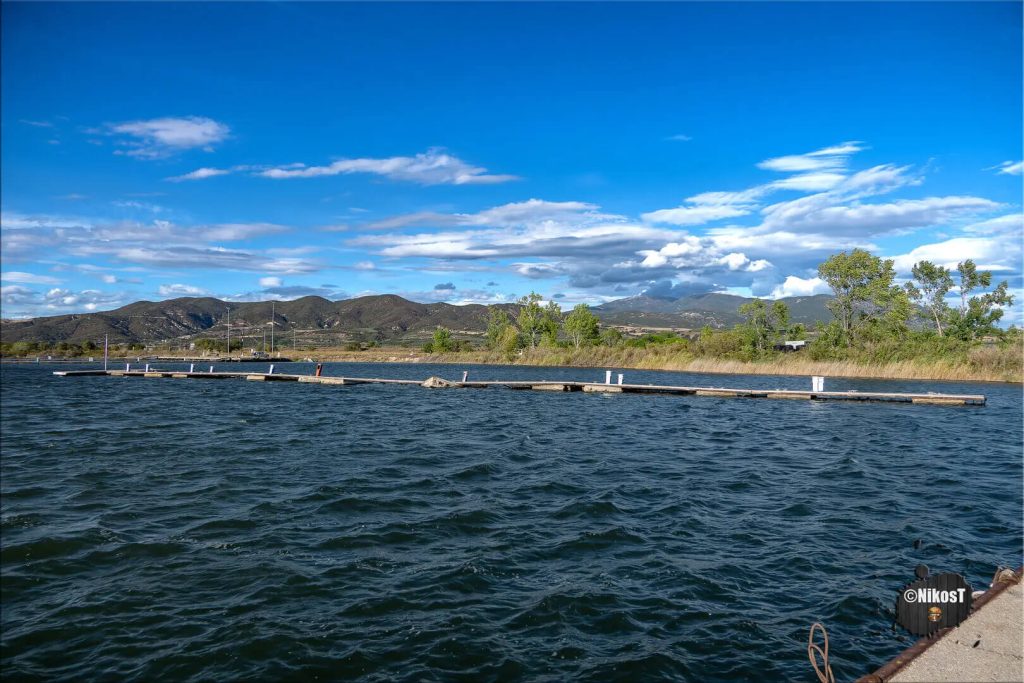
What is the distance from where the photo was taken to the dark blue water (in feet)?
23.6

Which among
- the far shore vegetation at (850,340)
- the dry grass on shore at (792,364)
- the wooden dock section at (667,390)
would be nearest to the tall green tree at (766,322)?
the far shore vegetation at (850,340)

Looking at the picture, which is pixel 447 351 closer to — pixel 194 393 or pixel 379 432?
pixel 194 393

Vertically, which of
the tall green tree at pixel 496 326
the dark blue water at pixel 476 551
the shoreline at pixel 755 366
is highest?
the tall green tree at pixel 496 326

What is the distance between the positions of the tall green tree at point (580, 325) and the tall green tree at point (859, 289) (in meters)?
37.5

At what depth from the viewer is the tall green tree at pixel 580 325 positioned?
105500mm

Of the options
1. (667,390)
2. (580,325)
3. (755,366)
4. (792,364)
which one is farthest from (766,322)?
(667,390)

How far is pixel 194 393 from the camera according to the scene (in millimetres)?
43969

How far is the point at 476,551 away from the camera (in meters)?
10.3

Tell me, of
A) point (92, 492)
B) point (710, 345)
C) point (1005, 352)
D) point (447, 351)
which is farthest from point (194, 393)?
point (447, 351)

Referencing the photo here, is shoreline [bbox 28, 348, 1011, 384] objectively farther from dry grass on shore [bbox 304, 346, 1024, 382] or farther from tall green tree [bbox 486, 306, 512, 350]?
tall green tree [bbox 486, 306, 512, 350]

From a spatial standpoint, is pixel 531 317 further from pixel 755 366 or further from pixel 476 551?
pixel 476 551

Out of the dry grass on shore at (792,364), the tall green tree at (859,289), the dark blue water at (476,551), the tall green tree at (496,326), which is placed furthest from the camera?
the tall green tree at (496,326)

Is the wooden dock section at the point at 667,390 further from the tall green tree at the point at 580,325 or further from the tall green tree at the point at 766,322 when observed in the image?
the tall green tree at the point at 580,325

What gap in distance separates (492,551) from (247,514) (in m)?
5.42
